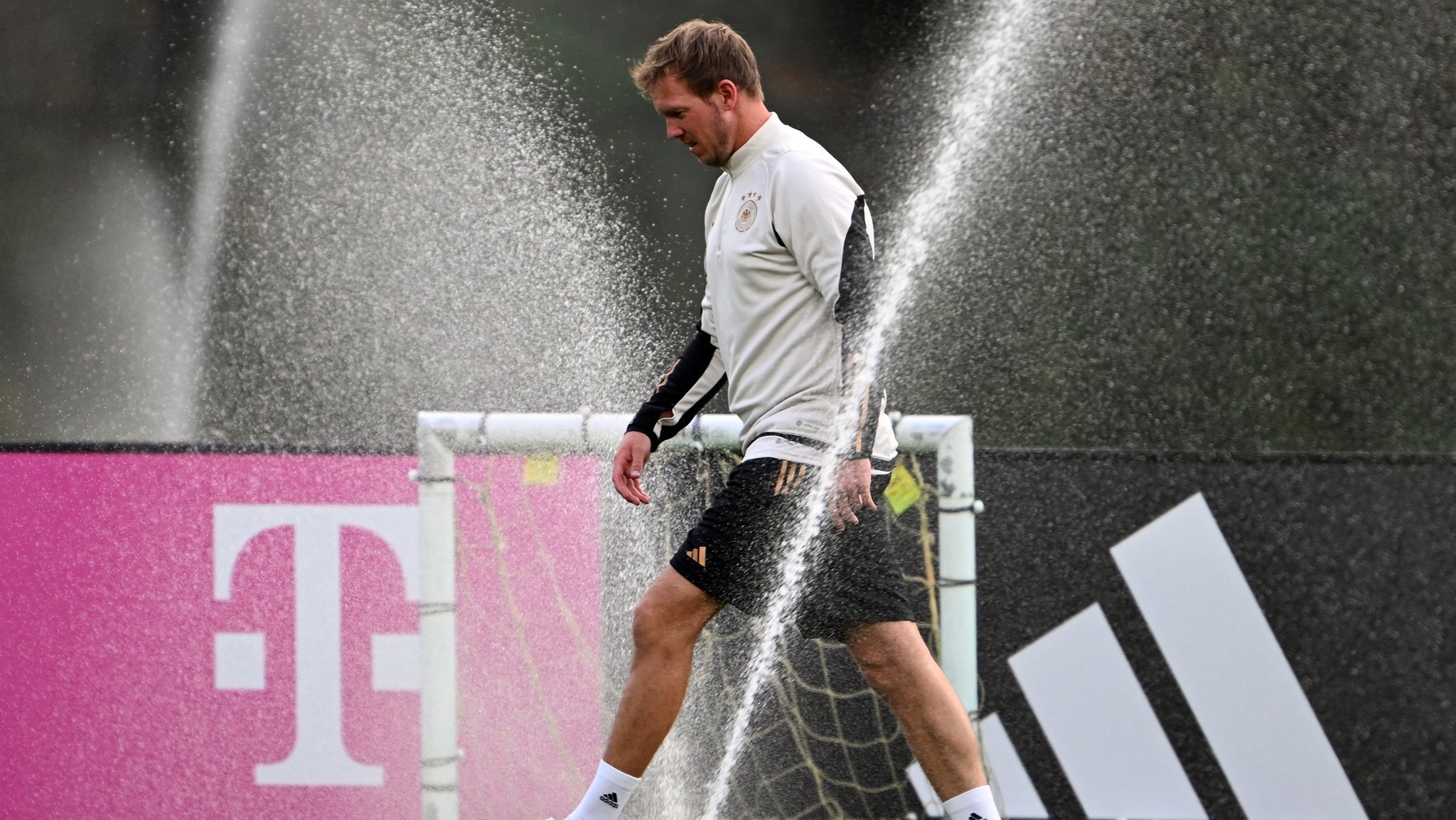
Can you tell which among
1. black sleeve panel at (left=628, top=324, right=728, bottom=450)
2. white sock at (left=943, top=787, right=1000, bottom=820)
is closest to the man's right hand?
black sleeve panel at (left=628, top=324, right=728, bottom=450)

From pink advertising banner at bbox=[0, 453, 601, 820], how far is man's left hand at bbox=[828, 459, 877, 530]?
3.52 ft

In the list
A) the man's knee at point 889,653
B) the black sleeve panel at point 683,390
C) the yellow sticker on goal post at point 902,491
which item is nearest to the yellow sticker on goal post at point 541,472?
the black sleeve panel at point 683,390

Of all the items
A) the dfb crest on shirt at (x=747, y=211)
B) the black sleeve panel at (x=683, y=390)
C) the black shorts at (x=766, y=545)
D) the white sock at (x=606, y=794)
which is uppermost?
the dfb crest on shirt at (x=747, y=211)

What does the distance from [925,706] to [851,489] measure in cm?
38

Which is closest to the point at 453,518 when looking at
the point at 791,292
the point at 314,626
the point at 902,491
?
the point at 314,626

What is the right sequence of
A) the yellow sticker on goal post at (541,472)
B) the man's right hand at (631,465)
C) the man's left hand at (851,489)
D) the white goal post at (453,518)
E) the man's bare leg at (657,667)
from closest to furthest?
1. the man's left hand at (851,489)
2. the man's bare leg at (657,667)
3. the man's right hand at (631,465)
4. the white goal post at (453,518)
5. the yellow sticker on goal post at (541,472)

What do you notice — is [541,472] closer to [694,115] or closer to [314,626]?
[314,626]

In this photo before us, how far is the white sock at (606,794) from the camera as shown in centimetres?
214

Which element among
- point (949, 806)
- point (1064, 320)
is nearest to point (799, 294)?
point (949, 806)

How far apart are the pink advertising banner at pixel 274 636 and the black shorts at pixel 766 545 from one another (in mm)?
889

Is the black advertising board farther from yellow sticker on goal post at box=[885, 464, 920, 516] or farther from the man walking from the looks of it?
the man walking

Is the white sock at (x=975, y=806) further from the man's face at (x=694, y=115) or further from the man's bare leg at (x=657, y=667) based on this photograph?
the man's face at (x=694, y=115)

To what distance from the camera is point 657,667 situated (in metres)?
2.14

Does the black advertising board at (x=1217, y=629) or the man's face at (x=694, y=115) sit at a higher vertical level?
the man's face at (x=694, y=115)
